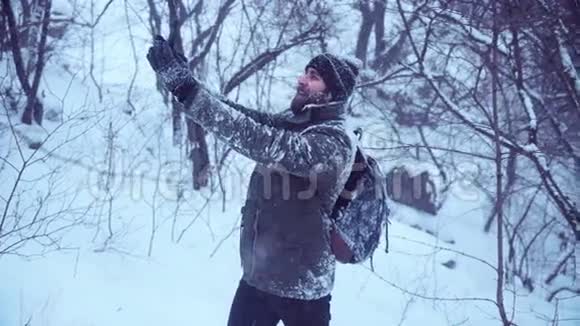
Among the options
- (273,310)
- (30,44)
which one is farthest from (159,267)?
(30,44)

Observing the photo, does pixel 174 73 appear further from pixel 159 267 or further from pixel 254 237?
pixel 159 267

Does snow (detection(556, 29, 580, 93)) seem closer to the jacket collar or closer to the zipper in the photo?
the jacket collar

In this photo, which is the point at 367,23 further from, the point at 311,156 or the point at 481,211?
the point at 311,156

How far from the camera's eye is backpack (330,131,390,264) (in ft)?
5.68

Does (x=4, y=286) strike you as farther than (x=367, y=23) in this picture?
No

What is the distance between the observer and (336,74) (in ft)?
5.76

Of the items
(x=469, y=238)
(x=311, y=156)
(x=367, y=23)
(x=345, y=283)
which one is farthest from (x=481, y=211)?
(x=311, y=156)

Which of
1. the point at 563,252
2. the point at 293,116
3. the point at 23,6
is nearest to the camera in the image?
the point at 293,116

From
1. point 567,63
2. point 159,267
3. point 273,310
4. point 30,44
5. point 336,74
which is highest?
point 30,44

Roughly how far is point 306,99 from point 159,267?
2.41 metres

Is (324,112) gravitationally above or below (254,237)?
above

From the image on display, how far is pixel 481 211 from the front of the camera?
447 inches

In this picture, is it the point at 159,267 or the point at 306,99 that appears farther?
the point at 159,267

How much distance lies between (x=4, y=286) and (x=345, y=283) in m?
2.77
